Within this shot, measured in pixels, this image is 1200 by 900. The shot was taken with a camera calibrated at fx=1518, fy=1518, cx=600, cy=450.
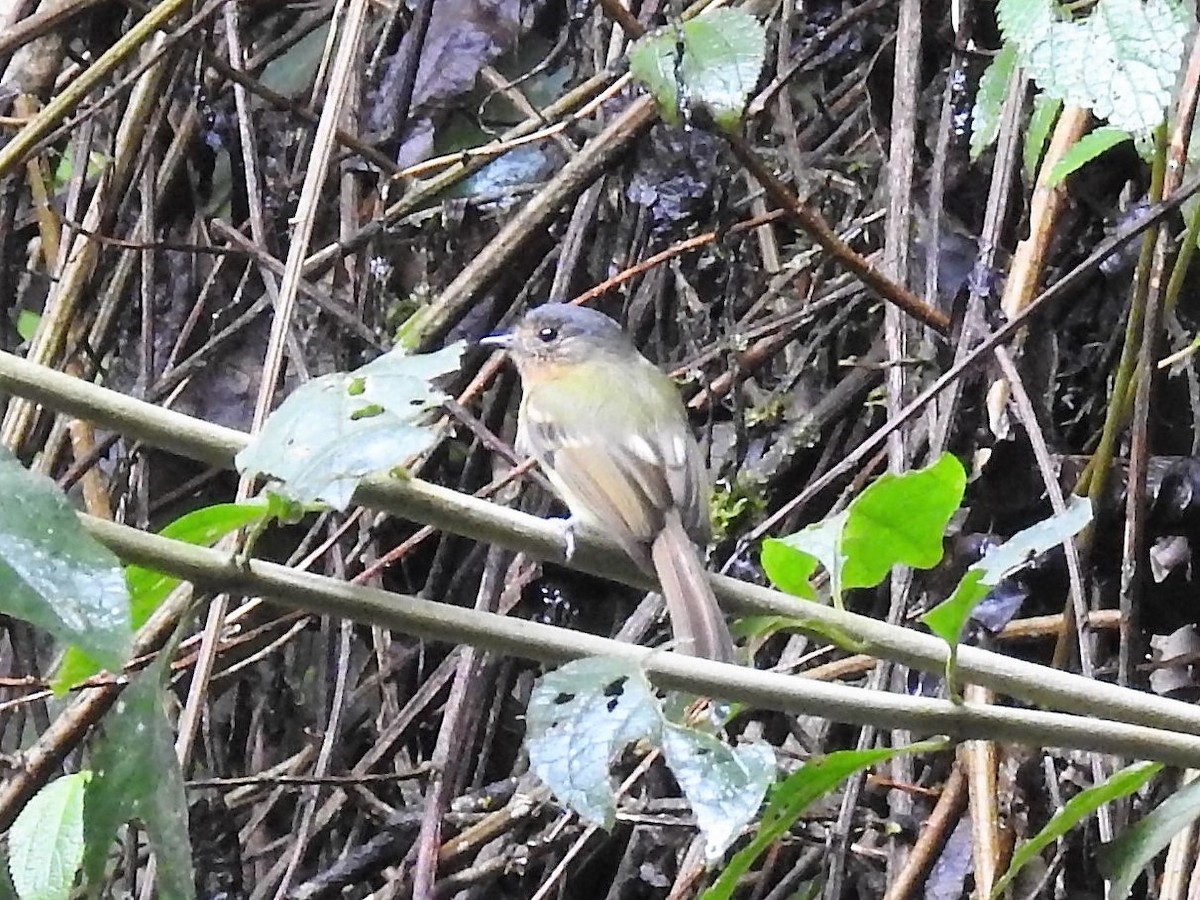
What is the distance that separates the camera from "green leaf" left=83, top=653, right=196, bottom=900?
1.10m

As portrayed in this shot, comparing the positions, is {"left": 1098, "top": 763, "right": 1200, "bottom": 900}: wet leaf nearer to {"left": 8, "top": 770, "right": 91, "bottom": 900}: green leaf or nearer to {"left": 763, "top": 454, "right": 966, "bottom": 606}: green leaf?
{"left": 763, "top": 454, "right": 966, "bottom": 606}: green leaf

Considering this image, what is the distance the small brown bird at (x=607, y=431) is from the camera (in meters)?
2.05

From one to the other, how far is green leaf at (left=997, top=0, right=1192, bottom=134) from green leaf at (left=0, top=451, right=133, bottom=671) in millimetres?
913

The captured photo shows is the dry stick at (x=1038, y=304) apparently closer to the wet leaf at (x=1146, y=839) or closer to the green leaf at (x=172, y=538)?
the wet leaf at (x=1146, y=839)

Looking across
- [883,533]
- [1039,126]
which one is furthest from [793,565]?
[1039,126]

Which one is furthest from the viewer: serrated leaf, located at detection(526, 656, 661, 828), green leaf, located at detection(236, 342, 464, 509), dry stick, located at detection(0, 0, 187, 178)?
dry stick, located at detection(0, 0, 187, 178)

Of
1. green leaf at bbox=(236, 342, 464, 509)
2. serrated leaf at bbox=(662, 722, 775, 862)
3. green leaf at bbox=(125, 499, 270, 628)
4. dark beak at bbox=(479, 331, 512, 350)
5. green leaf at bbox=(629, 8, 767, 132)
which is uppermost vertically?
green leaf at bbox=(629, 8, 767, 132)

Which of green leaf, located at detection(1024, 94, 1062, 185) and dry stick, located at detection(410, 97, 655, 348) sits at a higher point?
green leaf, located at detection(1024, 94, 1062, 185)

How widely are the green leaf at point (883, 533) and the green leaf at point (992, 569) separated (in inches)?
2.2

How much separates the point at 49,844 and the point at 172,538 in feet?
2.07

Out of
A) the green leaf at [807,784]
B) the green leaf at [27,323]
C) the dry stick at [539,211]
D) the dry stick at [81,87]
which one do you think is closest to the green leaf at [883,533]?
the green leaf at [807,784]

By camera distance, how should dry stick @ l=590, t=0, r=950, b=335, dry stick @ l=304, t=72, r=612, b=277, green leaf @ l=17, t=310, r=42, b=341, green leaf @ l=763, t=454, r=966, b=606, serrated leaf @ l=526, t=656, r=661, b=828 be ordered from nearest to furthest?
serrated leaf @ l=526, t=656, r=661, b=828 < green leaf @ l=763, t=454, r=966, b=606 < dry stick @ l=590, t=0, r=950, b=335 < dry stick @ l=304, t=72, r=612, b=277 < green leaf @ l=17, t=310, r=42, b=341

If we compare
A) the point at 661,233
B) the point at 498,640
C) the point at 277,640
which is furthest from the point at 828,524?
the point at 277,640

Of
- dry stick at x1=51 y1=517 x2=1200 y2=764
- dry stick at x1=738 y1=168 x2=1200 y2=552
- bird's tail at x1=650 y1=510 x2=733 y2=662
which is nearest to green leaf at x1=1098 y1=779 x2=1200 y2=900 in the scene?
dry stick at x1=51 y1=517 x2=1200 y2=764
